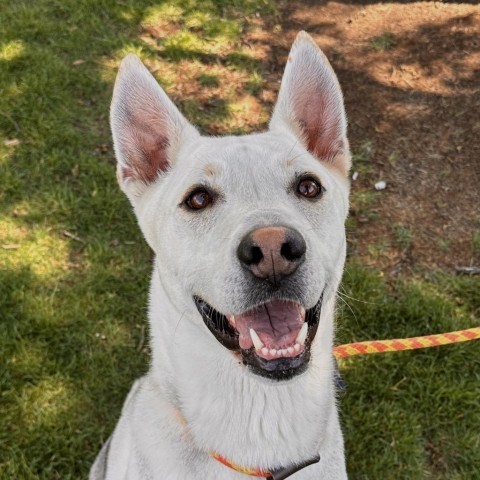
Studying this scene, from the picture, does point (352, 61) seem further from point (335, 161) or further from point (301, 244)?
point (301, 244)

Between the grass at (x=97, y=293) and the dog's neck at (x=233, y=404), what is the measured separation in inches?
35.5

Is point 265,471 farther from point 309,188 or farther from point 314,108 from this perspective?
point 314,108

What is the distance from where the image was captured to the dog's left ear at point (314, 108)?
3.08 metres

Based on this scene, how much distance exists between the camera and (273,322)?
259 centimetres

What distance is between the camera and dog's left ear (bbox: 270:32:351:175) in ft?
10.1

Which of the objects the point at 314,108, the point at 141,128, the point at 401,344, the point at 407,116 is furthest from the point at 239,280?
the point at 407,116

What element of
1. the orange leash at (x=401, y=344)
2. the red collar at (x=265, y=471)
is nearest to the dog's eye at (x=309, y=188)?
the orange leash at (x=401, y=344)

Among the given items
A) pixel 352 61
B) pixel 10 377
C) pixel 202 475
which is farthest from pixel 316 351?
pixel 352 61

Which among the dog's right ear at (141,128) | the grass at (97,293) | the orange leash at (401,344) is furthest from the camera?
the grass at (97,293)

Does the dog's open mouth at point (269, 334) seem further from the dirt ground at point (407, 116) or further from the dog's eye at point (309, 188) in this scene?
the dirt ground at point (407, 116)

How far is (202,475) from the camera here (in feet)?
9.24

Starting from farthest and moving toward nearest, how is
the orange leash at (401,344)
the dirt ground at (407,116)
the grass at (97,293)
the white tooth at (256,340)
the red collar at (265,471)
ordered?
1. the dirt ground at (407,116)
2. the grass at (97,293)
3. the orange leash at (401,344)
4. the red collar at (265,471)
5. the white tooth at (256,340)

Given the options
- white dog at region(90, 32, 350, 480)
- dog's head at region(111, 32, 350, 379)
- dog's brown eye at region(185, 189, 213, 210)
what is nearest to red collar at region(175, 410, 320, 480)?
white dog at region(90, 32, 350, 480)

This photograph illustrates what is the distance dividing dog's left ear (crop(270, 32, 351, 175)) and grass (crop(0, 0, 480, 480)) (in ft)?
3.25
